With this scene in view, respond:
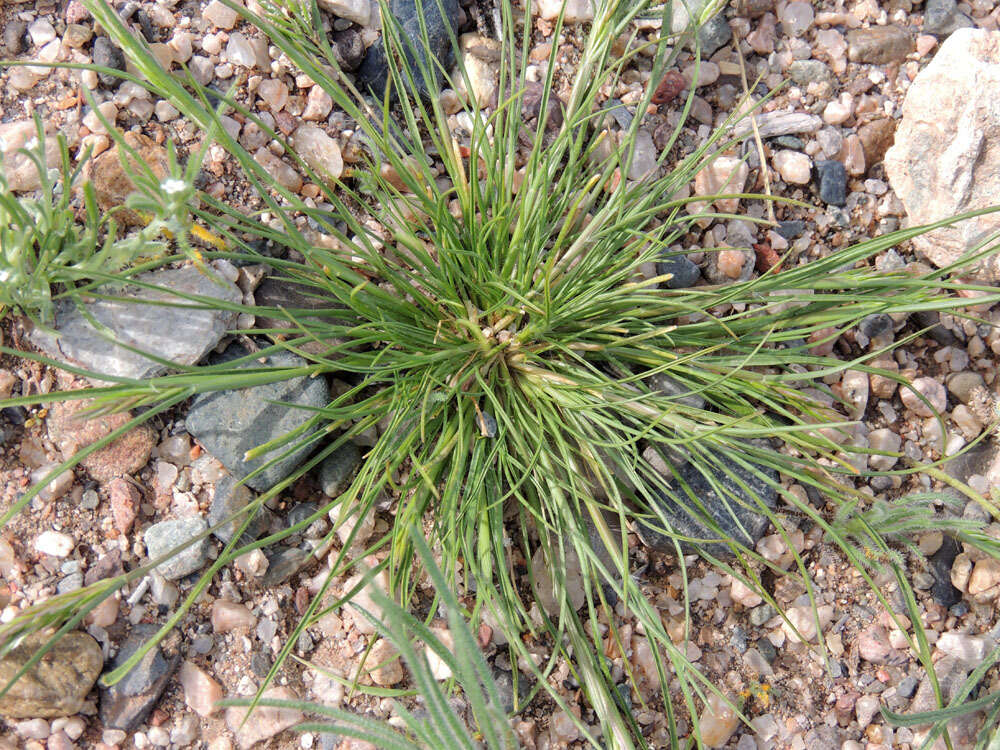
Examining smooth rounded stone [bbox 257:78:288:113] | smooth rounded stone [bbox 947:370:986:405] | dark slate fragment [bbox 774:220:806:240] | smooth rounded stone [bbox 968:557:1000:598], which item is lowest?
smooth rounded stone [bbox 968:557:1000:598]

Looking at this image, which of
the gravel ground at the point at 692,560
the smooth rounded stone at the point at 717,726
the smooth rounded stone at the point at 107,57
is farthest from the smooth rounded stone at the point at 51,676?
the smooth rounded stone at the point at 717,726

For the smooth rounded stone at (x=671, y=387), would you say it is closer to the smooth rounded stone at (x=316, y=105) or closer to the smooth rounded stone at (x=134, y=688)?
the smooth rounded stone at (x=316, y=105)

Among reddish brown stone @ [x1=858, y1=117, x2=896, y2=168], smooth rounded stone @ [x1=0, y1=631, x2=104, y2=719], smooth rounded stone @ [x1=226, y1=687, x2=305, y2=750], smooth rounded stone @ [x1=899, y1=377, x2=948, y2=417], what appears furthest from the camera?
reddish brown stone @ [x1=858, y1=117, x2=896, y2=168]

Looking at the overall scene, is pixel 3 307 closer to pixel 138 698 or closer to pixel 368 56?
pixel 138 698

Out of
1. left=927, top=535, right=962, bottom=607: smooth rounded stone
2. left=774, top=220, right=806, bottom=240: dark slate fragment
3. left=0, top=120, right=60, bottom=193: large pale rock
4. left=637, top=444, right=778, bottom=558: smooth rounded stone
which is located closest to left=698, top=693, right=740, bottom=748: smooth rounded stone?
left=637, top=444, right=778, bottom=558: smooth rounded stone

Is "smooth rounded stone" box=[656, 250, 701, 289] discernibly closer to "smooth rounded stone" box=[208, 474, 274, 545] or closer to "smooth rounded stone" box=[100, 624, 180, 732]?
"smooth rounded stone" box=[208, 474, 274, 545]

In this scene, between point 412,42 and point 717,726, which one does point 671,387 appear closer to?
point 717,726

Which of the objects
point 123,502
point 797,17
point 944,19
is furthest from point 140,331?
point 944,19
